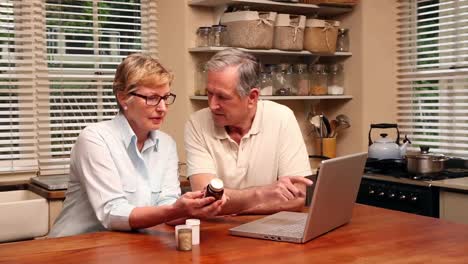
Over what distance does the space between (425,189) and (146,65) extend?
6.10 feet

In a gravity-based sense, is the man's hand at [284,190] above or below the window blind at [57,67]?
below

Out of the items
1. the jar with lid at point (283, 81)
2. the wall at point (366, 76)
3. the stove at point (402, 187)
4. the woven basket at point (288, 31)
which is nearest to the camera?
the stove at point (402, 187)

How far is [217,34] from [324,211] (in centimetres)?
197

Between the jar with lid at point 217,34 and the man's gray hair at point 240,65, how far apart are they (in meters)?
1.15

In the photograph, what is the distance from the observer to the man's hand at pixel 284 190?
221 centimetres

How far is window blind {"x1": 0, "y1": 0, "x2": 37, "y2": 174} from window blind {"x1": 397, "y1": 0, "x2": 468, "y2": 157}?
254 cm

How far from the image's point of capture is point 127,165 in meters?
2.20

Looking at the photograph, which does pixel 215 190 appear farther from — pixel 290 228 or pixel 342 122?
pixel 342 122

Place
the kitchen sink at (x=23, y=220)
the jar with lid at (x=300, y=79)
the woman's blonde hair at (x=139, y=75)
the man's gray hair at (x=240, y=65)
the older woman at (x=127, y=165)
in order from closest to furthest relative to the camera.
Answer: the older woman at (x=127, y=165) → the woman's blonde hair at (x=139, y=75) → the kitchen sink at (x=23, y=220) → the man's gray hair at (x=240, y=65) → the jar with lid at (x=300, y=79)

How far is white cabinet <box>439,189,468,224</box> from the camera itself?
10.3 ft

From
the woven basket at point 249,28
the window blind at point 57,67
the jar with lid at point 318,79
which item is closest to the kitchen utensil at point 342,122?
the jar with lid at point 318,79

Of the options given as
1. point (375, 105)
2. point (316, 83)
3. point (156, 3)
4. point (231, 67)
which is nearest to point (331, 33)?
point (316, 83)

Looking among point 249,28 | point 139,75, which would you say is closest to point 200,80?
point 249,28

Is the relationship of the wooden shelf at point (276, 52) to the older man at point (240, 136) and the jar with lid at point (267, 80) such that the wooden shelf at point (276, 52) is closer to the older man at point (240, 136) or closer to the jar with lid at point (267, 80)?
the jar with lid at point (267, 80)
